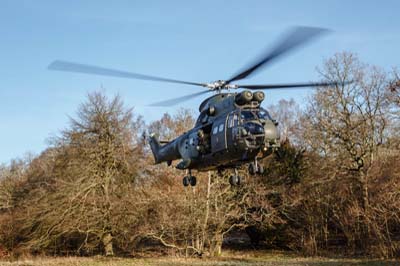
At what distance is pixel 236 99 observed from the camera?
12680 mm

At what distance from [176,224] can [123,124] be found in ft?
28.5

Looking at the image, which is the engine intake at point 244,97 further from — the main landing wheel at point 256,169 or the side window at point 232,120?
the main landing wheel at point 256,169

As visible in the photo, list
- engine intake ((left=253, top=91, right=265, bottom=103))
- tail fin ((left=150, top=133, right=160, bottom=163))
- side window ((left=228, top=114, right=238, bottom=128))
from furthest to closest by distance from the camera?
tail fin ((left=150, top=133, right=160, bottom=163)) → engine intake ((left=253, top=91, right=265, bottom=103)) → side window ((left=228, top=114, right=238, bottom=128))

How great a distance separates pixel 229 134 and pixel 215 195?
15716 mm

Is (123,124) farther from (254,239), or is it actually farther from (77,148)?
(254,239)

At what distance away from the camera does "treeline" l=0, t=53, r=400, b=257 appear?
2716 centimetres

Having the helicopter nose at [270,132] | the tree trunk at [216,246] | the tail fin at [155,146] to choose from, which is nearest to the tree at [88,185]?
the tree trunk at [216,246]

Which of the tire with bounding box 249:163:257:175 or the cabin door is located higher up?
the cabin door

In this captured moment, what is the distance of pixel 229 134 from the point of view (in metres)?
12.2

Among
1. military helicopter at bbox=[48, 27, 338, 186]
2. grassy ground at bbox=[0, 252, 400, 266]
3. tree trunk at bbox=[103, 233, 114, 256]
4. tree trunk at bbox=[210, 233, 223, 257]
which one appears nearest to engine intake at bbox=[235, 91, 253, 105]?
military helicopter at bbox=[48, 27, 338, 186]

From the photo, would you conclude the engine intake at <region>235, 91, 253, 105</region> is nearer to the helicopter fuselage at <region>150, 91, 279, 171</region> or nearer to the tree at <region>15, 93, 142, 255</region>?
the helicopter fuselage at <region>150, 91, 279, 171</region>

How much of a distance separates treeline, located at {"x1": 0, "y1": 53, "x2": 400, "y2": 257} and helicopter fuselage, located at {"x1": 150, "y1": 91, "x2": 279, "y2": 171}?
13.4 metres

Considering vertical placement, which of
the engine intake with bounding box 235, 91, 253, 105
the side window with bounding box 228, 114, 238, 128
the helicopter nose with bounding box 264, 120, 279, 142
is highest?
the engine intake with bounding box 235, 91, 253, 105

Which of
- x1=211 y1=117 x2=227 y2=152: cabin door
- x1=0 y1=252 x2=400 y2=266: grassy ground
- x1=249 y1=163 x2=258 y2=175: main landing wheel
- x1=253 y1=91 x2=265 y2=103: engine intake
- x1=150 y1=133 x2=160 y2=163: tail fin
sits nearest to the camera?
x1=249 y1=163 x2=258 y2=175: main landing wheel
